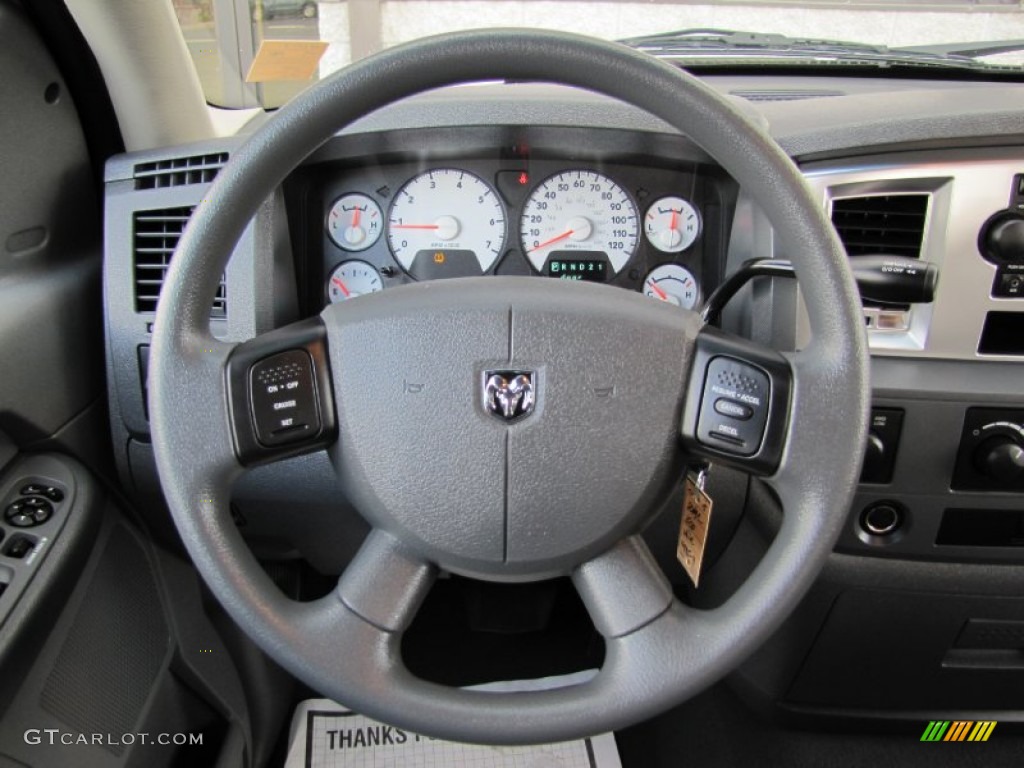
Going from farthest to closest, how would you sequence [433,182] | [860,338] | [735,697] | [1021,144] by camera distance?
1. [735,697]
2. [433,182]
3. [1021,144]
4. [860,338]

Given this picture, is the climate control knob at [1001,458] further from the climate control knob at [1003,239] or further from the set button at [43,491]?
the set button at [43,491]

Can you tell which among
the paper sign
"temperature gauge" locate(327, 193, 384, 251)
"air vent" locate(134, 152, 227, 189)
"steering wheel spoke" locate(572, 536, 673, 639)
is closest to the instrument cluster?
"temperature gauge" locate(327, 193, 384, 251)

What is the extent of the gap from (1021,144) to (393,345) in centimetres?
81

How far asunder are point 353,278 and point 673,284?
1.46 feet

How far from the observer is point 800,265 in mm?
688

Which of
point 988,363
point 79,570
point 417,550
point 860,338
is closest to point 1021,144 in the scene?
point 988,363

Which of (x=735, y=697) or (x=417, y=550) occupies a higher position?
(x=417, y=550)

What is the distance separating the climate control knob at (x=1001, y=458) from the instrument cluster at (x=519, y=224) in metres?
0.41

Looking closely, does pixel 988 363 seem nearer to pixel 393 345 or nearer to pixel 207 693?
pixel 393 345

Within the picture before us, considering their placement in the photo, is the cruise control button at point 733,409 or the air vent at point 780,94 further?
the air vent at point 780,94

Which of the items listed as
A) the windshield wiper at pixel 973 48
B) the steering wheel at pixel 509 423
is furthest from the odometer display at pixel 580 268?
the windshield wiper at pixel 973 48

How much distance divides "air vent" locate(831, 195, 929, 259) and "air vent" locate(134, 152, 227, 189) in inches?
31.1

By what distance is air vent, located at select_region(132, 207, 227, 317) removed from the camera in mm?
1099

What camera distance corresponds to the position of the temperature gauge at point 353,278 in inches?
45.3
